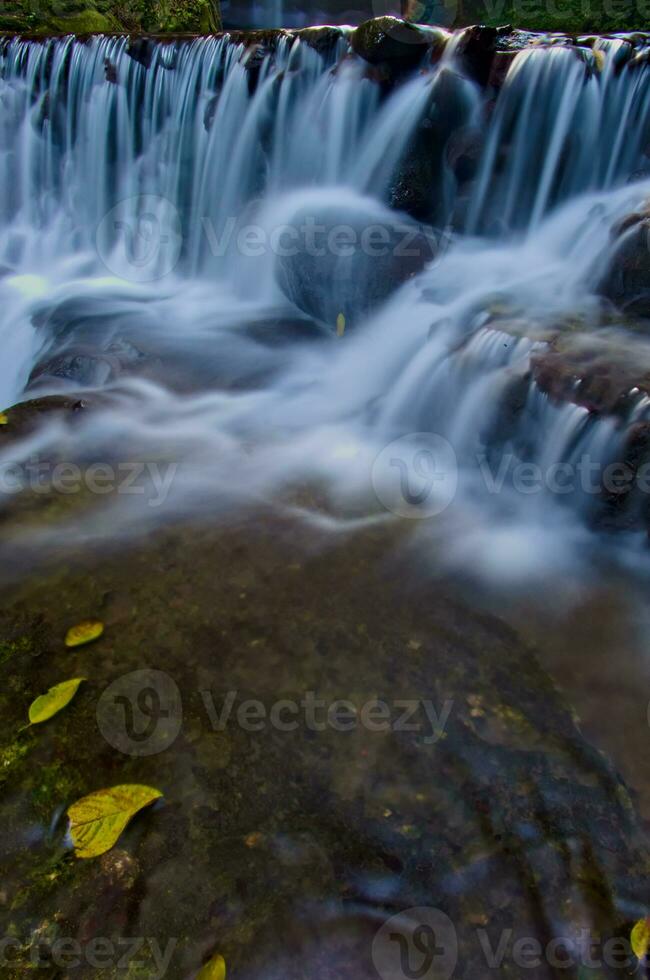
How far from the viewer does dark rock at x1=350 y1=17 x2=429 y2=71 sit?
240 inches

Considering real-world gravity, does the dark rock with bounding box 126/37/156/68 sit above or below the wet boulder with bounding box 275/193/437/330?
above

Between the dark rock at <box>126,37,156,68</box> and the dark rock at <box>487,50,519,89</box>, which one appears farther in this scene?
the dark rock at <box>126,37,156,68</box>

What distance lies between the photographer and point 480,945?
1.63 m

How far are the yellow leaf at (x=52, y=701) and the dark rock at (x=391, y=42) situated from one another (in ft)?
21.7

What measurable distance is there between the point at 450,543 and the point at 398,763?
141 centimetres

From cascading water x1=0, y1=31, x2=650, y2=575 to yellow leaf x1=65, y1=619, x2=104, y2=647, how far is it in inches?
33.3

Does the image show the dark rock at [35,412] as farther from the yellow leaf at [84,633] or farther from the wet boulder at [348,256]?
the wet boulder at [348,256]

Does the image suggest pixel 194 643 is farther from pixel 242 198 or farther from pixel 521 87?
pixel 242 198

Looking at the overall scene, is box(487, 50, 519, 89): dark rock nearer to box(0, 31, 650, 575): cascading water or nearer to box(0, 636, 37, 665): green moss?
→ box(0, 31, 650, 575): cascading water

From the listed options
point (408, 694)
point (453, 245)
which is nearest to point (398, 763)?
point (408, 694)

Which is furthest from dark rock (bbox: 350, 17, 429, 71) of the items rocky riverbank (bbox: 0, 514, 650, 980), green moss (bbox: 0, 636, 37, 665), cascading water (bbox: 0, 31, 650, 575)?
green moss (bbox: 0, 636, 37, 665)

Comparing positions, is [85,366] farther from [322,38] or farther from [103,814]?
[322,38]

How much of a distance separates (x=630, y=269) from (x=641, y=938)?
402 centimetres

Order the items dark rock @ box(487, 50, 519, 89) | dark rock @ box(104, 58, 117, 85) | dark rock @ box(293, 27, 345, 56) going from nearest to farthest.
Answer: dark rock @ box(487, 50, 519, 89) → dark rock @ box(293, 27, 345, 56) → dark rock @ box(104, 58, 117, 85)
